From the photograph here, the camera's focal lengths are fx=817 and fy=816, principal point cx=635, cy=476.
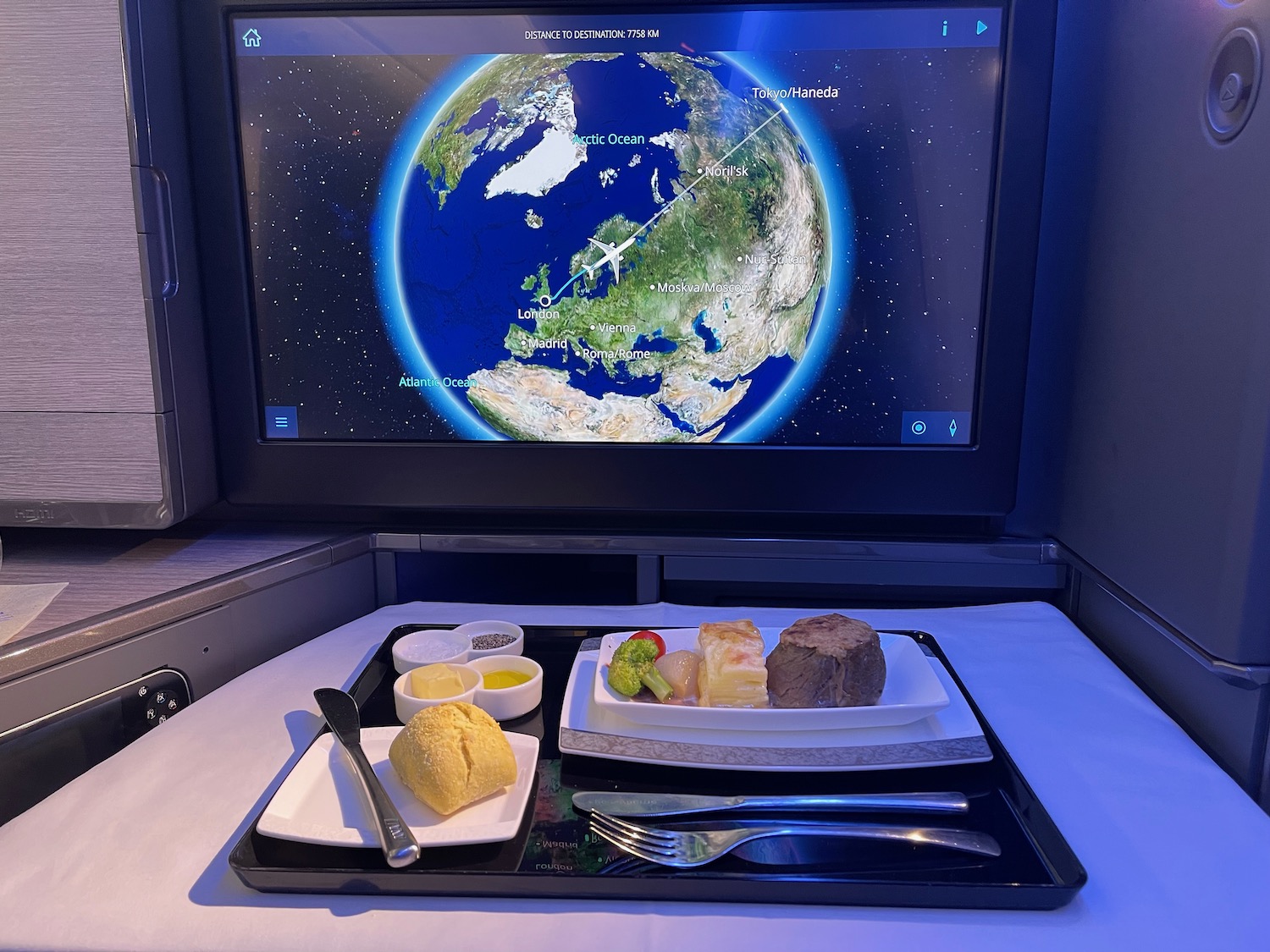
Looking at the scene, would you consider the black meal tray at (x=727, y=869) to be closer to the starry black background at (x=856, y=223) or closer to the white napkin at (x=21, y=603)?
the white napkin at (x=21, y=603)

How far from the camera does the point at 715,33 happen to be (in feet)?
3.43

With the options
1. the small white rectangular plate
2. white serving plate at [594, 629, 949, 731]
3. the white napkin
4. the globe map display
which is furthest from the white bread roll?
the globe map display

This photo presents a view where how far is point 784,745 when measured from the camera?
2.53 ft

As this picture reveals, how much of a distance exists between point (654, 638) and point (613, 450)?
32cm

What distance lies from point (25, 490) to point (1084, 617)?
137 centimetres

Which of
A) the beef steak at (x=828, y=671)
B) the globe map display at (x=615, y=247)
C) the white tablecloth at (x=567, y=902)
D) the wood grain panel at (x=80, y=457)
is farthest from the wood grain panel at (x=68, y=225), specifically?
the beef steak at (x=828, y=671)

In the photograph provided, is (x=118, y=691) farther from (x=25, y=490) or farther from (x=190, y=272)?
(x=190, y=272)

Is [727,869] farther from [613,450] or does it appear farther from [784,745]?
[613,450]

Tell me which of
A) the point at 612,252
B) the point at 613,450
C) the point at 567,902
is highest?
the point at 612,252

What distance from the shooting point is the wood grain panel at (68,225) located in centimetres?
94

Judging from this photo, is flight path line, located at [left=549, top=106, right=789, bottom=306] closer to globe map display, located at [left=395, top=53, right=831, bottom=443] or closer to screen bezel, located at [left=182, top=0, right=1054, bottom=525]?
globe map display, located at [left=395, top=53, right=831, bottom=443]

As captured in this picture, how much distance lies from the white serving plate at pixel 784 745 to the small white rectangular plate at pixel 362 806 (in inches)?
2.7

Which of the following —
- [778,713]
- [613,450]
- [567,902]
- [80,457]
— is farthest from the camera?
[613,450]

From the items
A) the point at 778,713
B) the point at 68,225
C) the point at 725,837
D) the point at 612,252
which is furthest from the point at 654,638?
the point at 68,225
